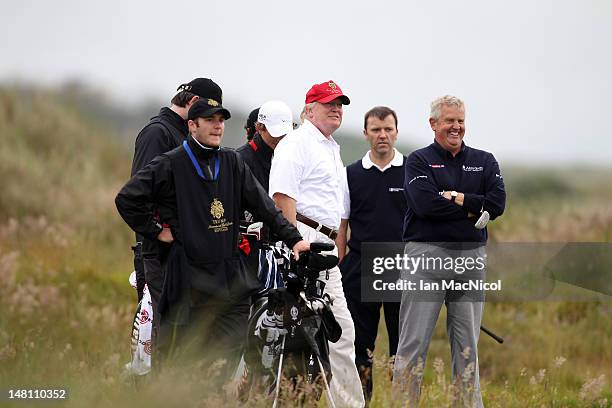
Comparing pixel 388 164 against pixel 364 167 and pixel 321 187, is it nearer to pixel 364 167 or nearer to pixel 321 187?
pixel 364 167

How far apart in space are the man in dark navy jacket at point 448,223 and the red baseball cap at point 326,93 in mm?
712

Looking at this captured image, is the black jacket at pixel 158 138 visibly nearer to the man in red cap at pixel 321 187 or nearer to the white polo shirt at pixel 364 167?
the man in red cap at pixel 321 187

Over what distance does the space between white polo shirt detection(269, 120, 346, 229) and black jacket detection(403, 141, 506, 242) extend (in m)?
0.56

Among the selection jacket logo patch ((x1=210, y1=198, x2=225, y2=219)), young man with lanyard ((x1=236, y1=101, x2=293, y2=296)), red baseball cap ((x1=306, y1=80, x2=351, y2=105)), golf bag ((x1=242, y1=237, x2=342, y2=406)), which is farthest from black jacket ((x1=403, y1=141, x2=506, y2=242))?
jacket logo patch ((x1=210, y1=198, x2=225, y2=219))

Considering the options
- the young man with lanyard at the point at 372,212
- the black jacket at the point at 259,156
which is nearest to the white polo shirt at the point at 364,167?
the young man with lanyard at the point at 372,212

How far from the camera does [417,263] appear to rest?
8.12 metres

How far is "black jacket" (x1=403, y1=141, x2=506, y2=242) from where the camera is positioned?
7.98 m

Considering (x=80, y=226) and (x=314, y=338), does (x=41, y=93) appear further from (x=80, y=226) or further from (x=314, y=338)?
(x=314, y=338)

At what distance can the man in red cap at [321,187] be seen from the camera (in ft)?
26.6

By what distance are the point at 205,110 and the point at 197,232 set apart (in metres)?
0.75

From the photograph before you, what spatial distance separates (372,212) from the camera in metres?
9.38

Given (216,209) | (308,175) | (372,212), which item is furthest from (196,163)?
(372,212)

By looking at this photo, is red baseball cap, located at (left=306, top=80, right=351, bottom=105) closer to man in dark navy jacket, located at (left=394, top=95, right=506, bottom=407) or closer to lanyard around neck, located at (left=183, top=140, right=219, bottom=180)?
man in dark navy jacket, located at (left=394, top=95, right=506, bottom=407)

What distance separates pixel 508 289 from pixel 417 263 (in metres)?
5.61
